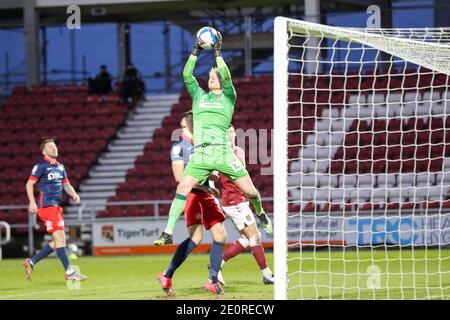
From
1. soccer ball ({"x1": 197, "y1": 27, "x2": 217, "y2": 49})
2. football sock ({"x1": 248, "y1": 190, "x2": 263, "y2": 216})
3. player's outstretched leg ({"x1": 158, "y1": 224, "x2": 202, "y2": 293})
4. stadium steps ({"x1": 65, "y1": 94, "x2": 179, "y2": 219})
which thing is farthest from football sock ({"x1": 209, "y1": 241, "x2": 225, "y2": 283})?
stadium steps ({"x1": 65, "y1": 94, "x2": 179, "y2": 219})

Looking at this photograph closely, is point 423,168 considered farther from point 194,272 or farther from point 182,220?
point 194,272

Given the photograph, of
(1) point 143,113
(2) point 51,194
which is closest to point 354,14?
(1) point 143,113

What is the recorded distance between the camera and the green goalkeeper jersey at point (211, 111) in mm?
10055

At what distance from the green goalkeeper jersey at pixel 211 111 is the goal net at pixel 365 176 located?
28.2 inches

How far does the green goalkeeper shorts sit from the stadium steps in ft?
46.7

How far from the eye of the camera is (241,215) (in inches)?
461

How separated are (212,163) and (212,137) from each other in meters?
0.28

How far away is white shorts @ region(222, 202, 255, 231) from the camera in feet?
38.1

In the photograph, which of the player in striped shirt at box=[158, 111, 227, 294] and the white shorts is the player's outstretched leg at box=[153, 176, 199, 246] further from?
the white shorts

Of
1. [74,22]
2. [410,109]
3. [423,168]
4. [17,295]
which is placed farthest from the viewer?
[74,22]

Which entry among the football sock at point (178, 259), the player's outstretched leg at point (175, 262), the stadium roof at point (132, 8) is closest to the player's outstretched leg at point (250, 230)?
the player's outstretched leg at point (175, 262)

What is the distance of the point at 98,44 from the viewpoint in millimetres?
28766
